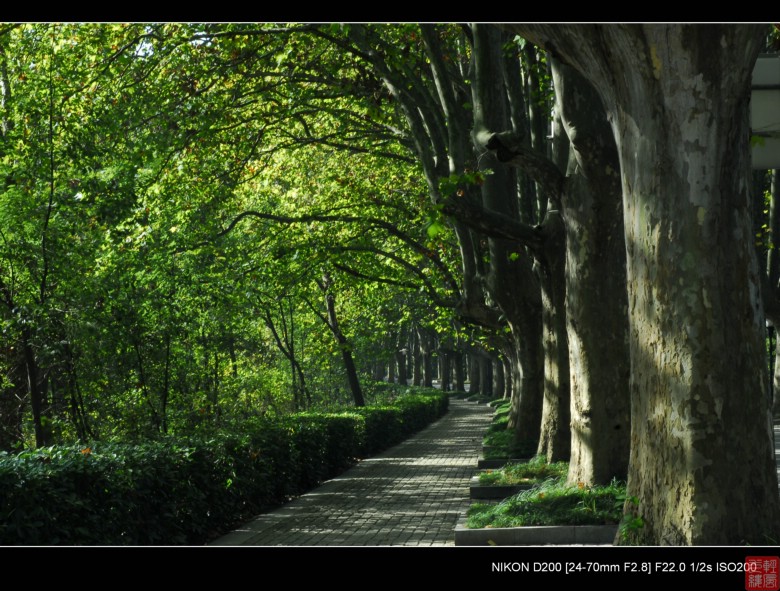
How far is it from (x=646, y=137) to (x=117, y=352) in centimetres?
1350

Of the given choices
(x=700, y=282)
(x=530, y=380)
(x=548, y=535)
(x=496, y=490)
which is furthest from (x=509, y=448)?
(x=700, y=282)

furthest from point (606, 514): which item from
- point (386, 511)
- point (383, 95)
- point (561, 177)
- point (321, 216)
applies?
point (321, 216)

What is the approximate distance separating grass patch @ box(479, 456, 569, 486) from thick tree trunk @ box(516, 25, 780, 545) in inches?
268

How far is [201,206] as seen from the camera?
19562mm

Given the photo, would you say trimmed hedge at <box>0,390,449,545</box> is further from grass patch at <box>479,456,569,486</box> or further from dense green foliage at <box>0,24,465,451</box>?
grass patch at <box>479,456,569,486</box>

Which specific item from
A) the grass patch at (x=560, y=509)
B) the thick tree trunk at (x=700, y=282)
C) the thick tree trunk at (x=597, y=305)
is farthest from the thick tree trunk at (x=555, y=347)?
the thick tree trunk at (x=700, y=282)

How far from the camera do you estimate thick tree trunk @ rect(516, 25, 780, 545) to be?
5887 millimetres

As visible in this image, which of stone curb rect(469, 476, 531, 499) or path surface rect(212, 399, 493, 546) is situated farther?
stone curb rect(469, 476, 531, 499)

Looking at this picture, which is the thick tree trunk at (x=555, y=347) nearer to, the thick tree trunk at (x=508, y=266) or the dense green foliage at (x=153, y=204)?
the thick tree trunk at (x=508, y=266)

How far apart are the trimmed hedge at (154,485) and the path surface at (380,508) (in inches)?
15.5

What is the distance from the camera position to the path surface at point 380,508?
433 inches
